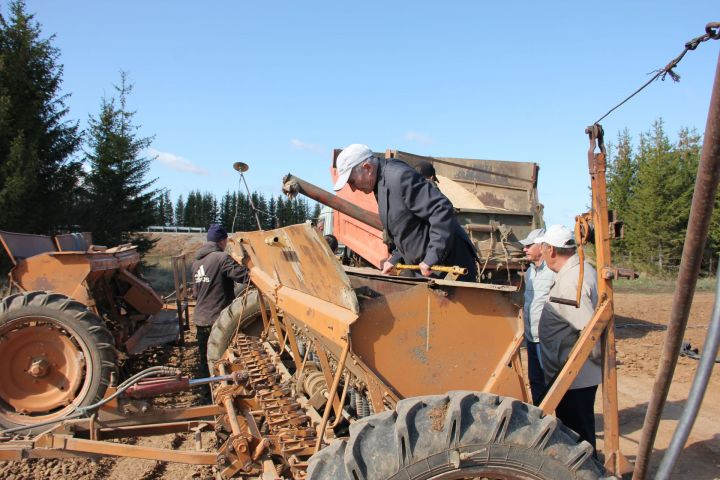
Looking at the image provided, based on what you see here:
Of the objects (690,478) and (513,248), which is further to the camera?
(513,248)

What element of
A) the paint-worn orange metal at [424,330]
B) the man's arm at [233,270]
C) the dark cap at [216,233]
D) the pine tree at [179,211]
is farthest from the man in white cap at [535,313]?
the pine tree at [179,211]

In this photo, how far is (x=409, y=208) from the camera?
3.17 meters

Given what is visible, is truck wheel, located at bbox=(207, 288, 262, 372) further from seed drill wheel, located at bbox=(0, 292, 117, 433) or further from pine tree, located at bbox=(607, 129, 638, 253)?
pine tree, located at bbox=(607, 129, 638, 253)

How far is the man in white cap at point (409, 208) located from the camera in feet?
9.98

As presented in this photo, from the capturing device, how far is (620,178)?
2856 cm

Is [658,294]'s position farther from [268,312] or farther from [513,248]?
[268,312]

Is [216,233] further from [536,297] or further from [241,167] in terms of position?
[536,297]

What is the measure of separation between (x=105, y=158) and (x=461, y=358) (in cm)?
1836

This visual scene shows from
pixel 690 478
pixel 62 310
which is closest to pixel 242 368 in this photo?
pixel 62 310

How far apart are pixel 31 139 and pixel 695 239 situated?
17.6 m

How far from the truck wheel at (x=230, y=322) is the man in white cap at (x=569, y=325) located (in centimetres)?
284

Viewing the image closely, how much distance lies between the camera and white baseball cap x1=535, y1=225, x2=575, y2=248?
11.9 ft

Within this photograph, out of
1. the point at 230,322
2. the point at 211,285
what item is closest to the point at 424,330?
the point at 230,322

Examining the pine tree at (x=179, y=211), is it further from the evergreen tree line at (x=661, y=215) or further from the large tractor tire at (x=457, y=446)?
the large tractor tire at (x=457, y=446)
